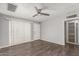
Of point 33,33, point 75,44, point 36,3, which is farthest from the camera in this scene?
point 33,33

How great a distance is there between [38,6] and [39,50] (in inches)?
35.7

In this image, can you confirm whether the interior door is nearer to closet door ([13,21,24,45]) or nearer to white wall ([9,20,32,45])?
white wall ([9,20,32,45])

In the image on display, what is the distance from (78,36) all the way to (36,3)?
3.50 feet

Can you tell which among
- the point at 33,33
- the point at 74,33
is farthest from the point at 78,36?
the point at 33,33

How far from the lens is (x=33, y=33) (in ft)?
5.63

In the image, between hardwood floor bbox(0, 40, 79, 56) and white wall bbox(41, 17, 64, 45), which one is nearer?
hardwood floor bbox(0, 40, 79, 56)

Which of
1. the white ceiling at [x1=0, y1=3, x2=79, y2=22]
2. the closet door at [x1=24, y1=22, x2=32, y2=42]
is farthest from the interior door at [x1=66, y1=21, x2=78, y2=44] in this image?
the closet door at [x1=24, y1=22, x2=32, y2=42]

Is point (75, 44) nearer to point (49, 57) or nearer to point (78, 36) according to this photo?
point (78, 36)

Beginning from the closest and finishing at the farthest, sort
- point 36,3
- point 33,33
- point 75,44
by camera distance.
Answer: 1. point 36,3
2. point 75,44
3. point 33,33

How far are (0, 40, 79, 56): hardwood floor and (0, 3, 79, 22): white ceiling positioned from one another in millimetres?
582

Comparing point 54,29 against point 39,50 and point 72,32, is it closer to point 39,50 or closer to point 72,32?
point 72,32

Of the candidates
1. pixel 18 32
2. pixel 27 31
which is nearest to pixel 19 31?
pixel 18 32

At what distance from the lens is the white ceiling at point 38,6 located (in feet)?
4.84

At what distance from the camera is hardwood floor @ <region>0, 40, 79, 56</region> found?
5.02 feet
